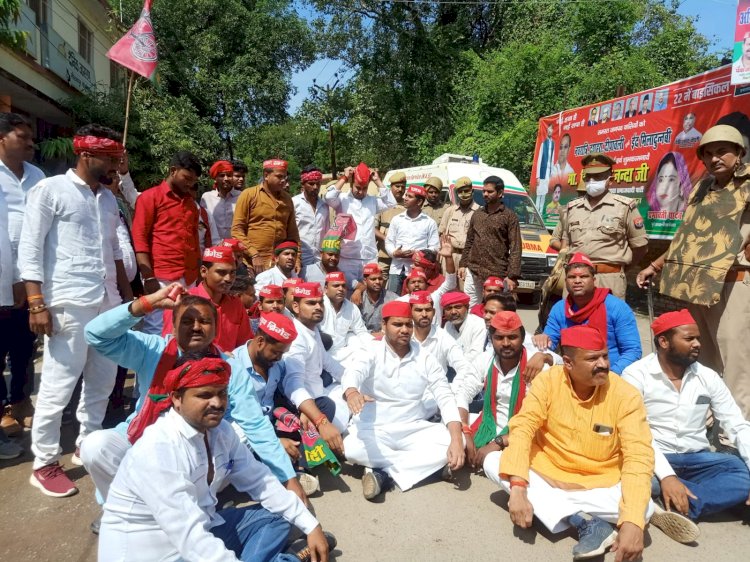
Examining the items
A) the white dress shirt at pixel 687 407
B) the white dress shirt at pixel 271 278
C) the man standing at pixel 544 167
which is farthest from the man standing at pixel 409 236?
the man standing at pixel 544 167

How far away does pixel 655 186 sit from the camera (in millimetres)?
9133

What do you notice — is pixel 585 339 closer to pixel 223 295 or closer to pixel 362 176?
pixel 223 295

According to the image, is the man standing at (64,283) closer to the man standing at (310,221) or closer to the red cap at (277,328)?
the red cap at (277,328)

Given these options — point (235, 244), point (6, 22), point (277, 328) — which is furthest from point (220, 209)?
point (277, 328)

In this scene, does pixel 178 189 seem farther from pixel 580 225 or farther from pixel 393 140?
pixel 393 140

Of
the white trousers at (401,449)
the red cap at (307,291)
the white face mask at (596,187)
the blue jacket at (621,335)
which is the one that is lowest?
the white trousers at (401,449)

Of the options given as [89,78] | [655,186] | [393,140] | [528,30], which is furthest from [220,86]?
[655,186]

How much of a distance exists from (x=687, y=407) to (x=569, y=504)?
1.07 metres

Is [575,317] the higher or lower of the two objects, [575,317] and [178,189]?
the lower

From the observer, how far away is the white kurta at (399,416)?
3.91 metres

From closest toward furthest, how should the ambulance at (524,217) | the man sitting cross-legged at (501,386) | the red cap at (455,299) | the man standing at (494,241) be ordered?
the man sitting cross-legged at (501,386)
the red cap at (455,299)
the man standing at (494,241)
the ambulance at (524,217)

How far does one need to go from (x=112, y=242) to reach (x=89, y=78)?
54.2 ft

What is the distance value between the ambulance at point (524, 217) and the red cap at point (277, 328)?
717 centimetres

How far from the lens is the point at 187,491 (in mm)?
2264
